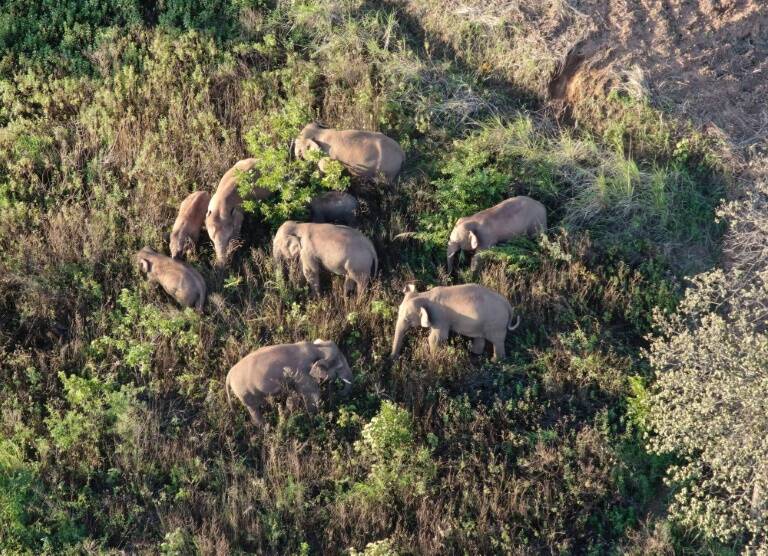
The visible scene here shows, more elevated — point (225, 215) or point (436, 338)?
point (225, 215)

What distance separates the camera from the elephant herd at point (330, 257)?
34.1 ft

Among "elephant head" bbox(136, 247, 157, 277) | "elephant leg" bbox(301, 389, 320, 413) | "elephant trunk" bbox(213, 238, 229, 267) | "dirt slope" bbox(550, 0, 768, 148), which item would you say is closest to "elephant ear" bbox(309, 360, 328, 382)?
"elephant leg" bbox(301, 389, 320, 413)

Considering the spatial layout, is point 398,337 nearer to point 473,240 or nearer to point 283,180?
point 473,240

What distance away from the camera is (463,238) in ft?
38.1

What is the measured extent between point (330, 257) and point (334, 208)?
906mm

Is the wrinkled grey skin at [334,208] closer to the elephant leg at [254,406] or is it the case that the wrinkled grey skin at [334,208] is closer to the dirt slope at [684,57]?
the elephant leg at [254,406]

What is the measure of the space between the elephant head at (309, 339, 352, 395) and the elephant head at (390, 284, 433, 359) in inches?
26.8

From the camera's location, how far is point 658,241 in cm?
1201

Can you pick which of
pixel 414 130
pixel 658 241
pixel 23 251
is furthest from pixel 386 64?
pixel 23 251

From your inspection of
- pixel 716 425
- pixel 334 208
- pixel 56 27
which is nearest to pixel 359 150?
pixel 334 208

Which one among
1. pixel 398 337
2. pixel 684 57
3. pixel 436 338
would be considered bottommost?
pixel 398 337

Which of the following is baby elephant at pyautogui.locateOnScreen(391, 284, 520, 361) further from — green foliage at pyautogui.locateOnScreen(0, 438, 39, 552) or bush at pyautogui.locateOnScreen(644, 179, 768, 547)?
green foliage at pyautogui.locateOnScreen(0, 438, 39, 552)

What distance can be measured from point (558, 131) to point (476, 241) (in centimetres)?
232

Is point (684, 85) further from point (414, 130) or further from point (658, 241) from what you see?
point (414, 130)
